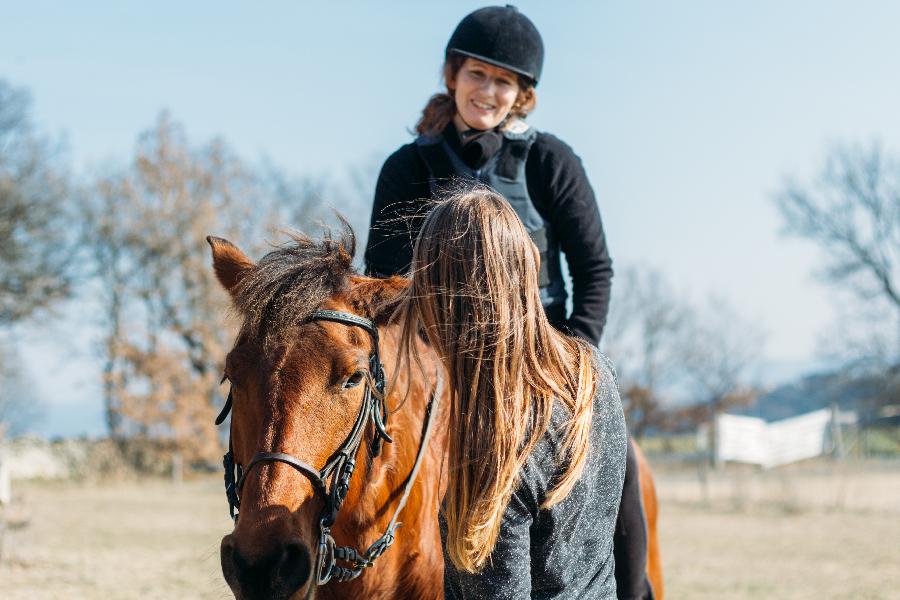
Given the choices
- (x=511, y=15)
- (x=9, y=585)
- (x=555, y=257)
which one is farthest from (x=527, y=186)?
(x=9, y=585)

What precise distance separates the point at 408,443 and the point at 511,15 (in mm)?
1834

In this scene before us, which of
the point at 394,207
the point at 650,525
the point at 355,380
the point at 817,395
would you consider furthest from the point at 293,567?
the point at 817,395

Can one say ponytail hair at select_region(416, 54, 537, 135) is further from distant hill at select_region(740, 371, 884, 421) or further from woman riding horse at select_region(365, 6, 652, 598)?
distant hill at select_region(740, 371, 884, 421)

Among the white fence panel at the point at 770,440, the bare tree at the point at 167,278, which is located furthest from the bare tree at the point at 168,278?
the white fence panel at the point at 770,440

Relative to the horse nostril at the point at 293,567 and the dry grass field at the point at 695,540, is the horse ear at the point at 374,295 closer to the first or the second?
the horse nostril at the point at 293,567

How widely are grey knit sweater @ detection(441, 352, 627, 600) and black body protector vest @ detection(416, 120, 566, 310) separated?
1.13m

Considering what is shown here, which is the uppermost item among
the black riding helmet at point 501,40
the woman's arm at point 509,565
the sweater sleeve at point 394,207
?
the black riding helmet at point 501,40

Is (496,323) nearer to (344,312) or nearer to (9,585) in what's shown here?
(344,312)

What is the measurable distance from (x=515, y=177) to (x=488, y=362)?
149 cm

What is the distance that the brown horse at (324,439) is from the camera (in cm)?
238

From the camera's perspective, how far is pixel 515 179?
3.63 meters

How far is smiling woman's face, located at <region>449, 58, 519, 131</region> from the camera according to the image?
373cm

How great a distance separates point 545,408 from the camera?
7.43 ft

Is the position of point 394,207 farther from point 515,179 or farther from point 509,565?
point 509,565
